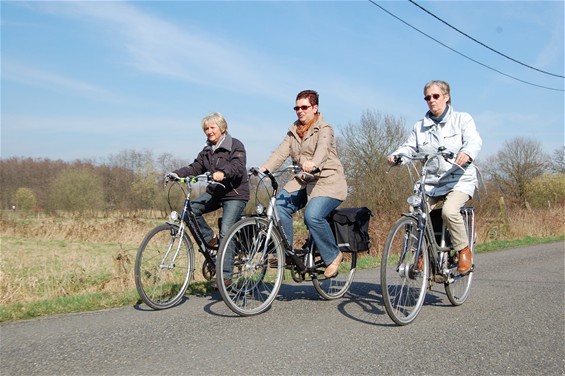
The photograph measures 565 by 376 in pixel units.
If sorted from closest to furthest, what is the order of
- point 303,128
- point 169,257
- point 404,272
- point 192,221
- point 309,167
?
point 404,272
point 309,167
point 169,257
point 303,128
point 192,221

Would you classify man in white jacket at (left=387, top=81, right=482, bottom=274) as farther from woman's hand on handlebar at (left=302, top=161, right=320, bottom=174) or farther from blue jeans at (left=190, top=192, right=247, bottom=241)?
blue jeans at (left=190, top=192, right=247, bottom=241)

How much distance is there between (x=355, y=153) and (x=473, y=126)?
27.7 meters

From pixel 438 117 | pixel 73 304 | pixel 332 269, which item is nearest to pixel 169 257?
pixel 73 304

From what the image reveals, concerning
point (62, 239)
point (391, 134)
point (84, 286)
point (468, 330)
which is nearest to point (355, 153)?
point (391, 134)

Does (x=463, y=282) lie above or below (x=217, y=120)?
below

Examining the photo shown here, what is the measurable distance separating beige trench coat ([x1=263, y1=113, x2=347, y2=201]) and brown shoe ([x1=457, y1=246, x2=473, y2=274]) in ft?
4.65

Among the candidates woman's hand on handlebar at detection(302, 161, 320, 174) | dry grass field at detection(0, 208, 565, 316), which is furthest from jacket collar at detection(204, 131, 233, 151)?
dry grass field at detection(0, 208, 565, 316)

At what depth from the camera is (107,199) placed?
40.4m

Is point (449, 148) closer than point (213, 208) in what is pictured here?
Yes

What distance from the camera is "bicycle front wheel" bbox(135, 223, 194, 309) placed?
5.32m

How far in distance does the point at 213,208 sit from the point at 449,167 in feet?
9.26

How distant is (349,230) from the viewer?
5.82 metres

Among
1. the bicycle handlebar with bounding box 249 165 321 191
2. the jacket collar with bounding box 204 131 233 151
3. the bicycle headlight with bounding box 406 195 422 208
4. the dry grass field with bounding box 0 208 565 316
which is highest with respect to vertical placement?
the jacket collar with bounding box 204 131 233 151

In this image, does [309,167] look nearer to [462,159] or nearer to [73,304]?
[462,159]
